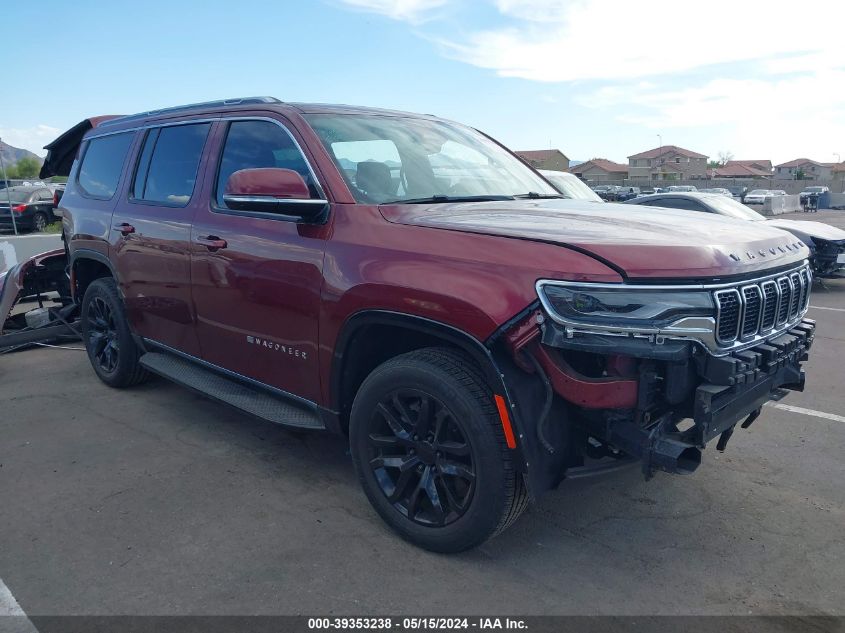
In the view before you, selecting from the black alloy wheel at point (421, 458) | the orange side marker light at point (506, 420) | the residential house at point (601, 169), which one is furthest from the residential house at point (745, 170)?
the orange side marker light at point (506, 420)

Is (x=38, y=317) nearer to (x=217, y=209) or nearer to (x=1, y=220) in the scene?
(x=217, y=209)

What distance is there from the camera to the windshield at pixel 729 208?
10.5 m

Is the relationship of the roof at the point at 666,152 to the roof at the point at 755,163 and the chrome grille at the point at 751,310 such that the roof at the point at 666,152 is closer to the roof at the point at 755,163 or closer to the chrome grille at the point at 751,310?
the roof at the point at 755,163

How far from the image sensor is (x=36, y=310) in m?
6.95

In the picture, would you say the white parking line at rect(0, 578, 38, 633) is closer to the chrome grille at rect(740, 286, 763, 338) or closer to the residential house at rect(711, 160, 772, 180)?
the chrome grille at rect(740, 286, 763, 338)

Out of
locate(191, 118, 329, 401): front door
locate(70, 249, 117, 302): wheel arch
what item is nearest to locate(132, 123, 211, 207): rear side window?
locate(191, 118, 329, 401): front door

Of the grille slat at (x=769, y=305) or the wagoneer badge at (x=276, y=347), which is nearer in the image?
the grille slat at (x=769, y=305)

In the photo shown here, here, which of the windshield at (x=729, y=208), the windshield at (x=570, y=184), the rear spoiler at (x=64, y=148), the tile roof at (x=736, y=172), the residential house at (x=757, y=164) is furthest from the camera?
the residential house at (x=757, y=164)

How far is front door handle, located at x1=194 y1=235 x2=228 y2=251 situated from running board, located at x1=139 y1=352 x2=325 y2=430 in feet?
2.61

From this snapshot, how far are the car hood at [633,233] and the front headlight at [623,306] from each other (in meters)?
0.07

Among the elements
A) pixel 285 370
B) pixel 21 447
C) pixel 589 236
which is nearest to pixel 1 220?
pixel 21 447

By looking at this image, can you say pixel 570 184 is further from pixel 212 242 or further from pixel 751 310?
pixel 751 310

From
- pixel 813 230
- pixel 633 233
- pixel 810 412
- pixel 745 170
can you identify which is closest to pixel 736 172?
pixel 745 170

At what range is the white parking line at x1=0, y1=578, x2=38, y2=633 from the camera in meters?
2.64
